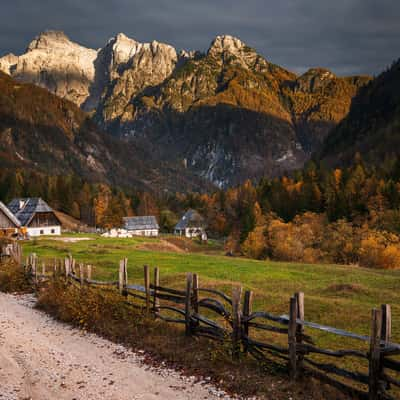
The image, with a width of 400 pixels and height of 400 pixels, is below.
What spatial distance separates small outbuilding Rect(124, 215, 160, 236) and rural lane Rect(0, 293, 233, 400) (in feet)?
402

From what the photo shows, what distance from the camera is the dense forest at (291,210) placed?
224 feet

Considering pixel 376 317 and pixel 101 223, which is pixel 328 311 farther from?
pixel 101 223

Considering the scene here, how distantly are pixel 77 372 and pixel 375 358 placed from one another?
29.0 ft

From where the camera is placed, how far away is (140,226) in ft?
468

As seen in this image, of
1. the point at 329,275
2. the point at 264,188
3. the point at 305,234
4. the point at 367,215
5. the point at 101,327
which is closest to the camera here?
the point at 101,327

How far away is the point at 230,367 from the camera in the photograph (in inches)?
542

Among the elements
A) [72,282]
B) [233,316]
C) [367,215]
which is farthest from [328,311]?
[367,215]

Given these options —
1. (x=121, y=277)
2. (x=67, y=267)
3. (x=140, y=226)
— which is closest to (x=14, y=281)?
(x=67, y=267)

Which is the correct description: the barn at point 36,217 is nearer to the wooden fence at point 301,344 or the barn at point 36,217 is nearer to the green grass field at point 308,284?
the green grass field at point 308,284

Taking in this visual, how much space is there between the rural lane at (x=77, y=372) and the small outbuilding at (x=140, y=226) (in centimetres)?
12260

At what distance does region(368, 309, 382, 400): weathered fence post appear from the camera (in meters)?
10.9

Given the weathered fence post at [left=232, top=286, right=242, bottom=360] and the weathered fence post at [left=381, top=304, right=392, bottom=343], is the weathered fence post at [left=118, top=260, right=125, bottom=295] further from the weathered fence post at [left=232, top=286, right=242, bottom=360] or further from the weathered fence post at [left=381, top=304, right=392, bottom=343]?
the weathered fence post at [left=381, top=304, right=392, bottom=343]

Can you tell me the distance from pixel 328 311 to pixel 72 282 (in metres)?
13.4

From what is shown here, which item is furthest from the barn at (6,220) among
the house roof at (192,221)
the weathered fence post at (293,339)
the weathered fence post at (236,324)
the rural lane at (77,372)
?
→ the house roof at (192,221)
